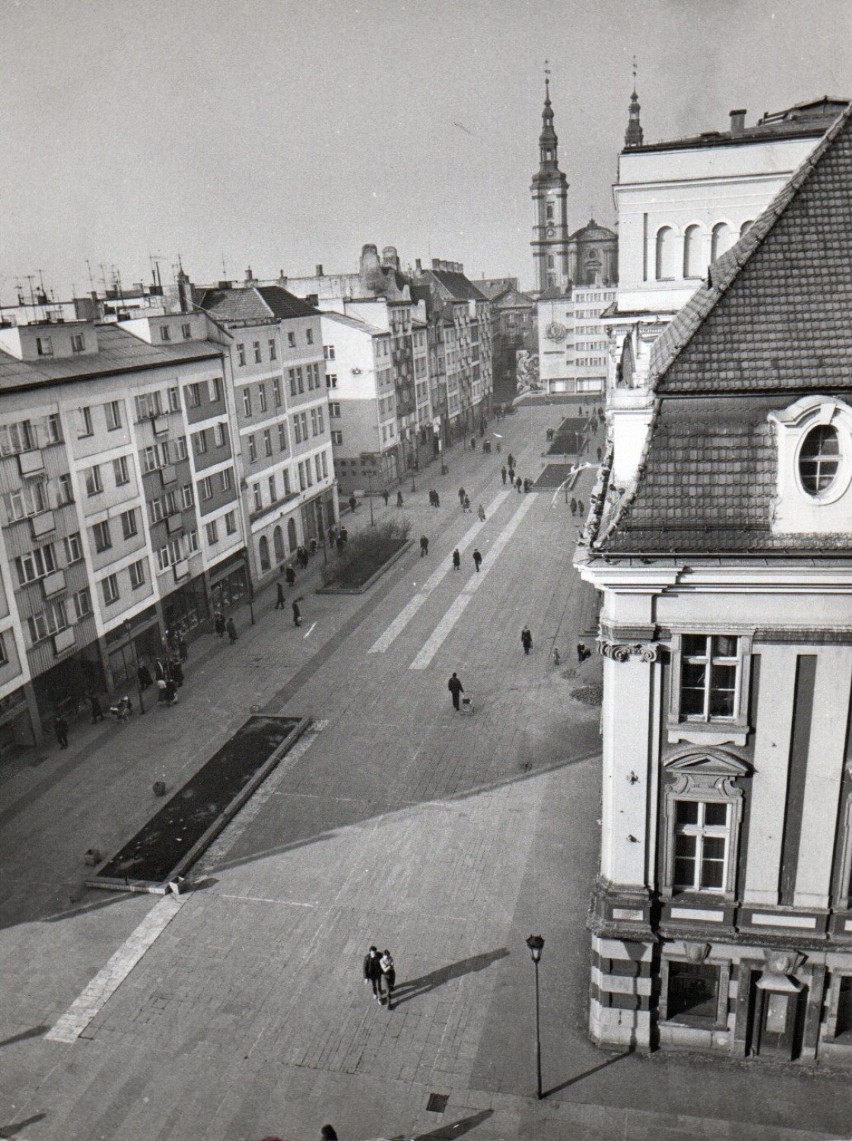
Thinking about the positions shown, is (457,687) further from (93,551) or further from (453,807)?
(93,551)

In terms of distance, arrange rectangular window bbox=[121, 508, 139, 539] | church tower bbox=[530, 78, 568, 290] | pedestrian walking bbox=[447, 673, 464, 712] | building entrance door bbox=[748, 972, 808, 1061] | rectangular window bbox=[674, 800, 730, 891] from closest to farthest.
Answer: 1. rectangular window bbox=[674, 800, 730, 891]
2. building entrance door bbox=[748, 972, 808, 1061]
3. pedestrian walking bbox=[447, 673, 464, 712]
4. rectangular window bbox=[121, 508, 139, 539]
5. church tower bbox=[530, 78, 568, 290]

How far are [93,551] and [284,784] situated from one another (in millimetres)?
12989

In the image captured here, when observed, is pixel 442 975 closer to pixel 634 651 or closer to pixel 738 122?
pixel 634 651

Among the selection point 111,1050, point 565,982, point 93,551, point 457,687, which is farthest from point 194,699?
point 565,982

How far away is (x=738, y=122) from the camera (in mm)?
34219

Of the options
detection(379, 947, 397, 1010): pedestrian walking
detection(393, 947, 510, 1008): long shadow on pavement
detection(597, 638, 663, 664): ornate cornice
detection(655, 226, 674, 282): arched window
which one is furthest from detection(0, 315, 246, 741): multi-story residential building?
detection(597, 638, 663, 664): ornate cornice

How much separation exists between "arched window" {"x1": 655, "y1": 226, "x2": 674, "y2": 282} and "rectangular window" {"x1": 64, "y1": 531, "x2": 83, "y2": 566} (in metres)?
24.5

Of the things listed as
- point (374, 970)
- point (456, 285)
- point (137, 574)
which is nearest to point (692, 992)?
point (374, 970)

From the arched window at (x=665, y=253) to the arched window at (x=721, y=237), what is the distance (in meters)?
1.54

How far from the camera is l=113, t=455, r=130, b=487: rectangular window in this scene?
1426 inches

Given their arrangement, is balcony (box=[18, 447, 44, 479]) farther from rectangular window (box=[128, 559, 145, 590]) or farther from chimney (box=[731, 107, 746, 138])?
chimney (box=[731, 107, 746, 138])

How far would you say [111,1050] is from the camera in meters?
18.8

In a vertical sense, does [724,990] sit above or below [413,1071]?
above

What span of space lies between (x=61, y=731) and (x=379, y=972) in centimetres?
1794
